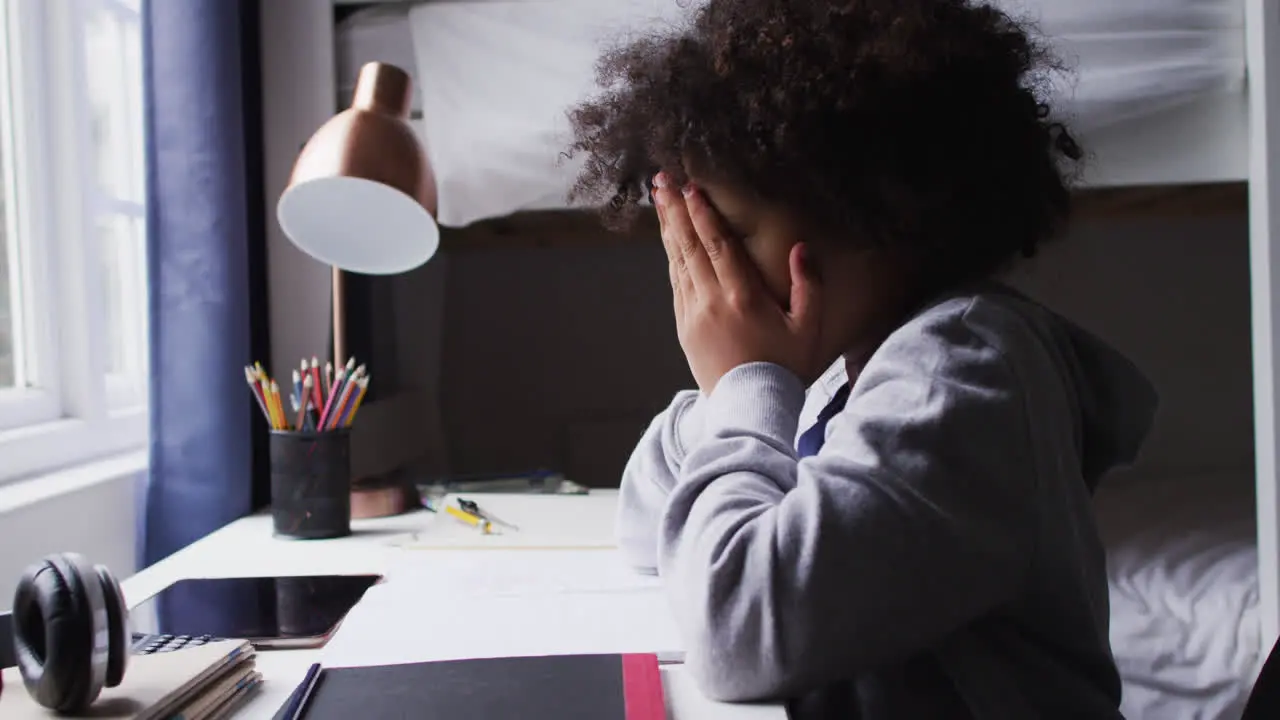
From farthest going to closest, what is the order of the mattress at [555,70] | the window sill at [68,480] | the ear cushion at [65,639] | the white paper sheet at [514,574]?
the mattress at [555,70], the window sill at [68,480], the white paper sheet at [514,574], the ear cushion at [65,639]

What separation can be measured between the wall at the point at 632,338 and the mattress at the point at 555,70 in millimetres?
1073

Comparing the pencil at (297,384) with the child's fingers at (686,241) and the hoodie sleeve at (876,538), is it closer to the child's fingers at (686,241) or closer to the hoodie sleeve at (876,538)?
the child's fingers at (686,241)

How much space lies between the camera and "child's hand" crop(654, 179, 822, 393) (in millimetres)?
673

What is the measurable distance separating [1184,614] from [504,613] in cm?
100

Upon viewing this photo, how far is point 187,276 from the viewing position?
3.72 feet

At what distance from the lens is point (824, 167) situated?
2.18 ft

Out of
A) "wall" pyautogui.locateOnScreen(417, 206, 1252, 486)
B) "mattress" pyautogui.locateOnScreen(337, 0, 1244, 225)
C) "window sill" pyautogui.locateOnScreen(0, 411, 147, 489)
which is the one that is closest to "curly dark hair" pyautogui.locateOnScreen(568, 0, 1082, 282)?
"mattress" pyautogui.locateOnScreen(337, 0, 1244, 225)

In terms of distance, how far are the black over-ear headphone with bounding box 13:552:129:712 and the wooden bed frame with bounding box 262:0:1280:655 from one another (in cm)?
91

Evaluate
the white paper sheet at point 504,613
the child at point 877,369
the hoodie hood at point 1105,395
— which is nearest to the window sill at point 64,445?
the white paper sheet at point 504,613

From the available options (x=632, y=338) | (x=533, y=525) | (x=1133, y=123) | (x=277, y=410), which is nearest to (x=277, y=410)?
(x=277, y=410)

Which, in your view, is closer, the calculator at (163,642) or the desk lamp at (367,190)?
the calculator at (163,642)

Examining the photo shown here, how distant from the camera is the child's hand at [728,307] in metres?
0.67

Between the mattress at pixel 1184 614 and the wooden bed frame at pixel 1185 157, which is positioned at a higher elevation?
the wooden bed frame at pixel 1185 157

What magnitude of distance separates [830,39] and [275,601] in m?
0.59
